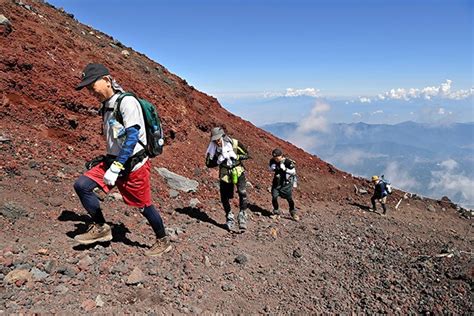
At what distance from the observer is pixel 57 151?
8.07 metres

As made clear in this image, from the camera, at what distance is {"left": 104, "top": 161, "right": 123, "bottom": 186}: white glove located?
14.6ft

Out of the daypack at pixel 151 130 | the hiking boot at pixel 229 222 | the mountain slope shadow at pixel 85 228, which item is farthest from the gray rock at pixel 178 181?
the daypack at pixel 151 130

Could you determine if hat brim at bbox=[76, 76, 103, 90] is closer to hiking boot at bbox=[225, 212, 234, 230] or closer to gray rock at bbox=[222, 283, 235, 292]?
gray rock at bbox=[222, 283, 235, 292]

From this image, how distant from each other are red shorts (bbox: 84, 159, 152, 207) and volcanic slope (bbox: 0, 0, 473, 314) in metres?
0.96

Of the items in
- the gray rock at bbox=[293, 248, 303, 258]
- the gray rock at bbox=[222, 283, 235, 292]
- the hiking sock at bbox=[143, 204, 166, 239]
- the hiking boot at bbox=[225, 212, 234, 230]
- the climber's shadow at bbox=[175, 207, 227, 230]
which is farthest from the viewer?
the climber's shadow at bbox=[175, 207, 227, 230]

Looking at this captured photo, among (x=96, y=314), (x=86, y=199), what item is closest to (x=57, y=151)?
(x=86, y=199)

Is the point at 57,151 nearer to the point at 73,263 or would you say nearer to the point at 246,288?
the point at 73,263

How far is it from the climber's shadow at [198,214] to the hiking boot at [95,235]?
308cm

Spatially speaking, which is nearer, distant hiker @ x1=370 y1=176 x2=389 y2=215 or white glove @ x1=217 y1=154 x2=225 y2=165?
white glove @ x1=217 y1=154 x2=225 y2=165

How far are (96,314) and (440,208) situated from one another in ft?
50.3

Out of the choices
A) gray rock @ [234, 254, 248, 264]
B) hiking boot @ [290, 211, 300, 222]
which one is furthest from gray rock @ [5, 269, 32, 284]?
hiking boot @ [290, 211, 300, 222]

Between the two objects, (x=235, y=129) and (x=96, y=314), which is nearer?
(x=96, y=314)

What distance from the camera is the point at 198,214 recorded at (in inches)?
335

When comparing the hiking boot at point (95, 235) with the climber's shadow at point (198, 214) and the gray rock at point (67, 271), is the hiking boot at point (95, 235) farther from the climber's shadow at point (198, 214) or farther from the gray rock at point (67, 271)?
the climber's shadow at point (198, 214)
